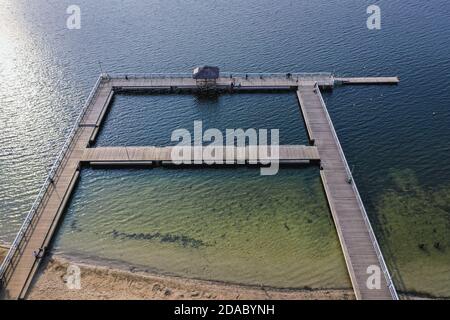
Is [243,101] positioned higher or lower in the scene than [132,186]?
higher

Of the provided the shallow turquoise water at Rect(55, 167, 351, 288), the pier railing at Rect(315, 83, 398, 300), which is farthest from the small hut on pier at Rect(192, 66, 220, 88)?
the pier railing at Rect(315, 83, 398, 300)

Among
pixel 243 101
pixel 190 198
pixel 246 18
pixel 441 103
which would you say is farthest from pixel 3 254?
pixel 246 18

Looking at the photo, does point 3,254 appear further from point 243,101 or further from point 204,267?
point 243,101

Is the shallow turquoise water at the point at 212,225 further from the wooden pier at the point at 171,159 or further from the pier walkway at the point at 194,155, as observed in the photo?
the wooden pier at the point at 171,159

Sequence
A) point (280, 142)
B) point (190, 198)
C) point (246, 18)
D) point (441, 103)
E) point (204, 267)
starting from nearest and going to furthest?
point (204, 267), point (190, 198), point (280, 142), point (441, 103), point (246, 18)

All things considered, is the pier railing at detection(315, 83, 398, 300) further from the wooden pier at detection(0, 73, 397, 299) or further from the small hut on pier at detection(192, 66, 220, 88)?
the small hut on pier at detection(192, 66, 220, 88)

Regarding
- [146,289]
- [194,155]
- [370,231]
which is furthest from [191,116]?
[370,231]

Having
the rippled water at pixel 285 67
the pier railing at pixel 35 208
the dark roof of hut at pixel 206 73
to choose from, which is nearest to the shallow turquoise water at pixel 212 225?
the pier railing at pixel 35 208
